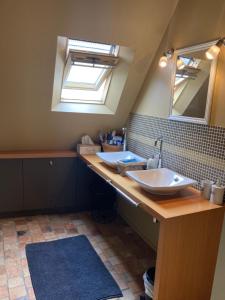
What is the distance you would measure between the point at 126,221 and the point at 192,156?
4.70 ft

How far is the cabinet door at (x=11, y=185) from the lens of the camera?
3.00 metres

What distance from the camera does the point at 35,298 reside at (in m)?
1.96

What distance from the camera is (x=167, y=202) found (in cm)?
185

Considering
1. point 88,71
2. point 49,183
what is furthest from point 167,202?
point 88,71

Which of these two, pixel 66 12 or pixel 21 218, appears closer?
pixel 66 12

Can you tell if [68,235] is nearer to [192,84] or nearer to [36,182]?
[36,182]

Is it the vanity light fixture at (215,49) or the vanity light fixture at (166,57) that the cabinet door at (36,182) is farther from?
the vanity light fixture at (215,49)

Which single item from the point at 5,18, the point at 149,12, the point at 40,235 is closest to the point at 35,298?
the point at 40,235

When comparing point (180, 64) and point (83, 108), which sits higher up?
point (180, 64)

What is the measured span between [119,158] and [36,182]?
109 cm

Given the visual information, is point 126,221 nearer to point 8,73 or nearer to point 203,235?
point 203,235

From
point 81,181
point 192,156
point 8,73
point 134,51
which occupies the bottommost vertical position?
point 81,181

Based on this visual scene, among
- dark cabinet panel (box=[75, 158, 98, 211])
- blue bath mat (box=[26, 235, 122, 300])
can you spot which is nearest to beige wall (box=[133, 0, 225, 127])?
dark cabinet panel (box=[75, 158, 98, 211])

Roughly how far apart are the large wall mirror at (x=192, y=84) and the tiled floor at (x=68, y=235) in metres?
1.39
